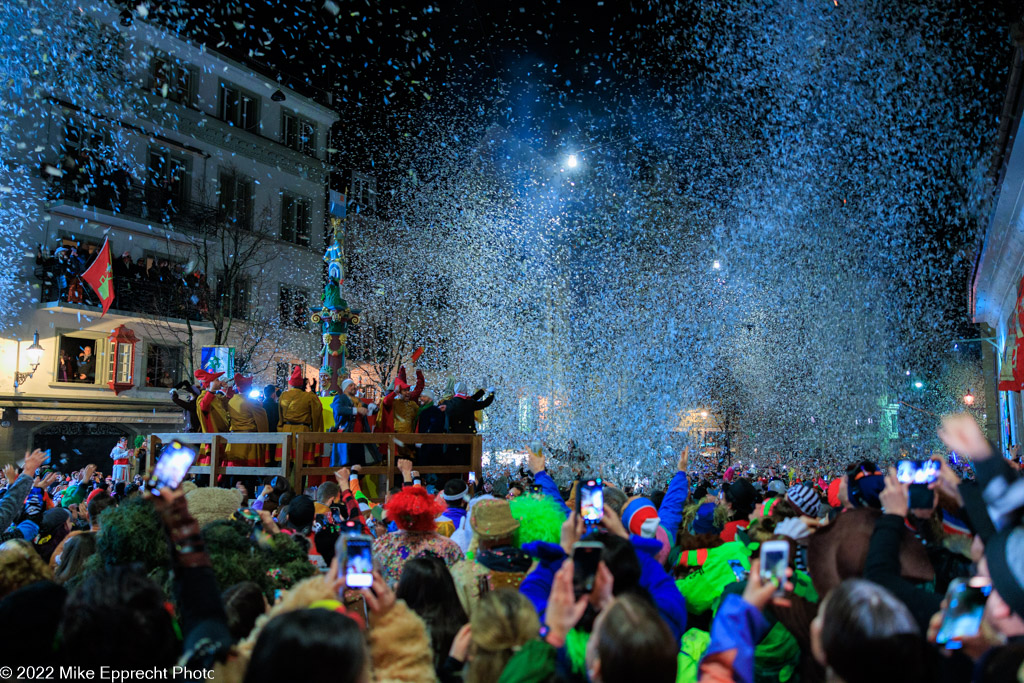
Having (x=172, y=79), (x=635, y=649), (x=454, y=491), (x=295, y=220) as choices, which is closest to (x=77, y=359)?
(x=295, y=220)

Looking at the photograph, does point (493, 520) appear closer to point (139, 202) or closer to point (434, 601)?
point (434, 601)

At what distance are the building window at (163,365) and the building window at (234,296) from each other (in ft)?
8.00

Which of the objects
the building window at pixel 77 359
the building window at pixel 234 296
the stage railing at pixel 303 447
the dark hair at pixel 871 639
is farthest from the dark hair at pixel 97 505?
the building window at pixel 234 296

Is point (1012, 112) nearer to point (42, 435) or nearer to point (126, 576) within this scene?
point (126, 576)

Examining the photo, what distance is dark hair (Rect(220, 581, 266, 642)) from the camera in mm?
2895

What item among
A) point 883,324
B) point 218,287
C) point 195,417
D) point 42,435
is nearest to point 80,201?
point 218,287

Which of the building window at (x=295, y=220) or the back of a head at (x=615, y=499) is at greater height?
→ the building window at (x=295, y=220)

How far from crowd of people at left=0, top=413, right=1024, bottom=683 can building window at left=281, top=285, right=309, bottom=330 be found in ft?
96.1

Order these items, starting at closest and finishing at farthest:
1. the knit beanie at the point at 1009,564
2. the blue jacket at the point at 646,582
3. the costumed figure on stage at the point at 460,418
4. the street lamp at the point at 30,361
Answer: the knit beanie at the point at 1009,564
the blue jacket at the point at 646,582
the costumed figure on stage at the point at 460,418
the street lamp at the point at 30,361

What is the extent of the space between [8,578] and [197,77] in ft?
103

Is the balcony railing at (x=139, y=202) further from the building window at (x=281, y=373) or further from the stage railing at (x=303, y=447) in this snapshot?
the stage railing at (x=303, y=447)

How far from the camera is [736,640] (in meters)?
2.32

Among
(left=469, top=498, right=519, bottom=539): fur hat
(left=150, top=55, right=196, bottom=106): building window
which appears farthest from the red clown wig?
(left=150, top=55, right=196, bottom=106): building window

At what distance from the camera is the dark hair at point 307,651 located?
6.24 feet
